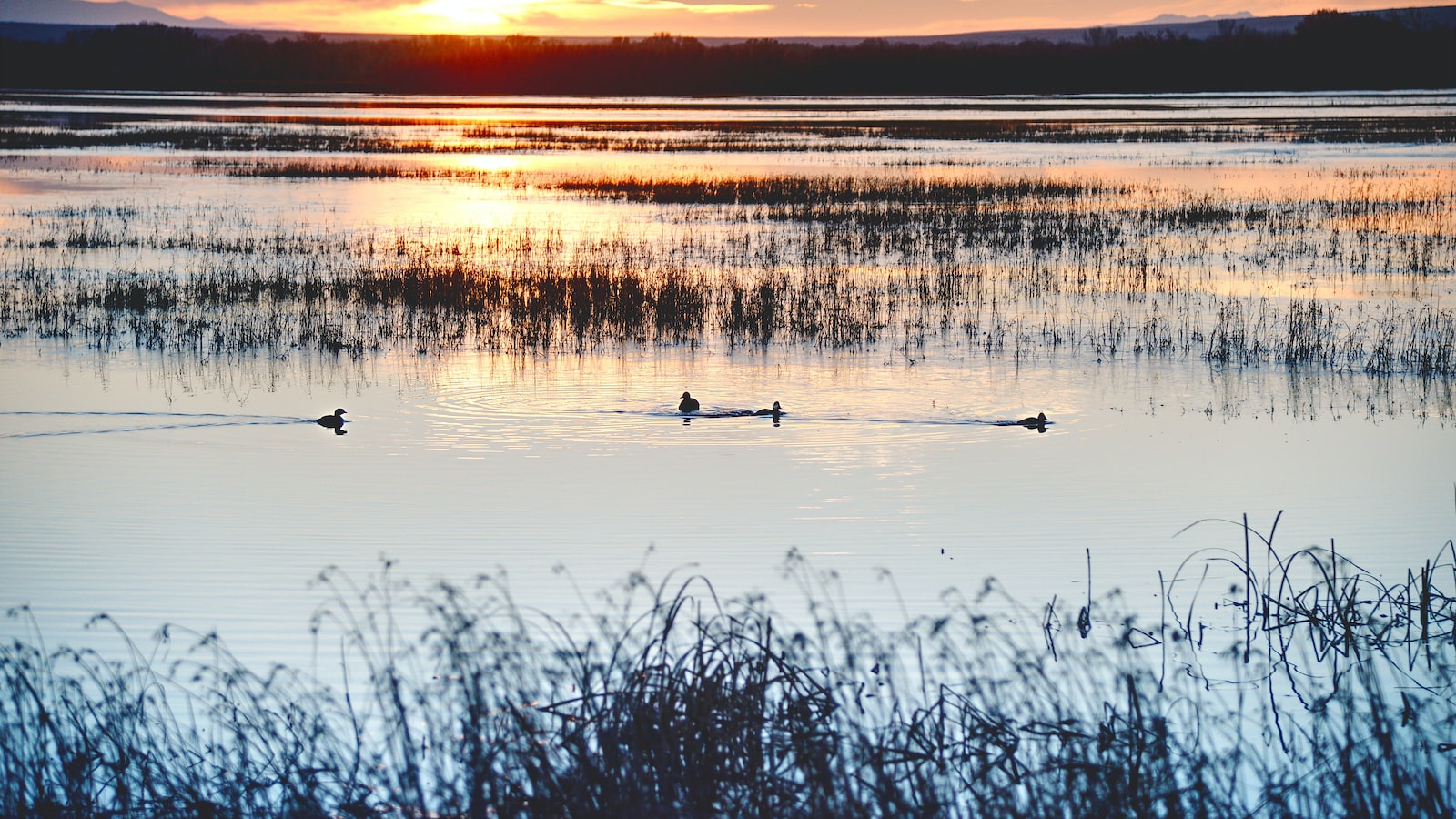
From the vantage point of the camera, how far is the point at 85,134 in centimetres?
5409

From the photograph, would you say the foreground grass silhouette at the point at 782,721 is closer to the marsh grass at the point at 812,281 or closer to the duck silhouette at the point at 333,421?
the duck silhouette at the point at 333,421

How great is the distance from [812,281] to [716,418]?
765 centimetres

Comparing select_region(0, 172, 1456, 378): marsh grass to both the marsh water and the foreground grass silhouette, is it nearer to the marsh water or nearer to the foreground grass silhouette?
the marsh water

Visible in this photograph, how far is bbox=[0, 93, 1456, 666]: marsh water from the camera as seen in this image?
893 cm

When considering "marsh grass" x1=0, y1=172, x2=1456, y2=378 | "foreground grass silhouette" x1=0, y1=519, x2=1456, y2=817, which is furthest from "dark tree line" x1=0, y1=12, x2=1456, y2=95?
"foreground grass silhouette" x1=0, y1=519, x2=1456, y2=817

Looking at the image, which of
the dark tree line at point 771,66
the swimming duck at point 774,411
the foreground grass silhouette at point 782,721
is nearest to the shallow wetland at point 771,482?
the foreground grass silhouette at point 782,721

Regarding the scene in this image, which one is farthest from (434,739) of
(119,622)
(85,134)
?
(85,134)

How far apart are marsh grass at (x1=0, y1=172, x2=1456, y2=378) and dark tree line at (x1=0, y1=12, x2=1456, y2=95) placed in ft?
316

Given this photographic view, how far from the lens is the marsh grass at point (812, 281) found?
16.8 m

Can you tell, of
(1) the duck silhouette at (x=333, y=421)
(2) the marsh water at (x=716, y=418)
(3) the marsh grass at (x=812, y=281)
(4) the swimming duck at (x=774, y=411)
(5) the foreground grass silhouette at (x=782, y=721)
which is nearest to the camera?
(5) the foreground grass silhouette at (x=782, y=721)

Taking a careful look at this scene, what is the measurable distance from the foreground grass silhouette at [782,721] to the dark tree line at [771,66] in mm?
116982

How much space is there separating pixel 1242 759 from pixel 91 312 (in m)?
16.3

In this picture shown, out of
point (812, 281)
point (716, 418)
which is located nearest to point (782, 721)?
point (716, 418)

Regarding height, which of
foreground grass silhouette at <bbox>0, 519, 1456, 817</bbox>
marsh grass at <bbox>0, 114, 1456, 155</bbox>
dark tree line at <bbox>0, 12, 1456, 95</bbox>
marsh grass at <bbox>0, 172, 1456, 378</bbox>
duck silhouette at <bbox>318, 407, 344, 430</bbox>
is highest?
dark tree line at <bbox>0, 12, 1456, 95</bbox>
